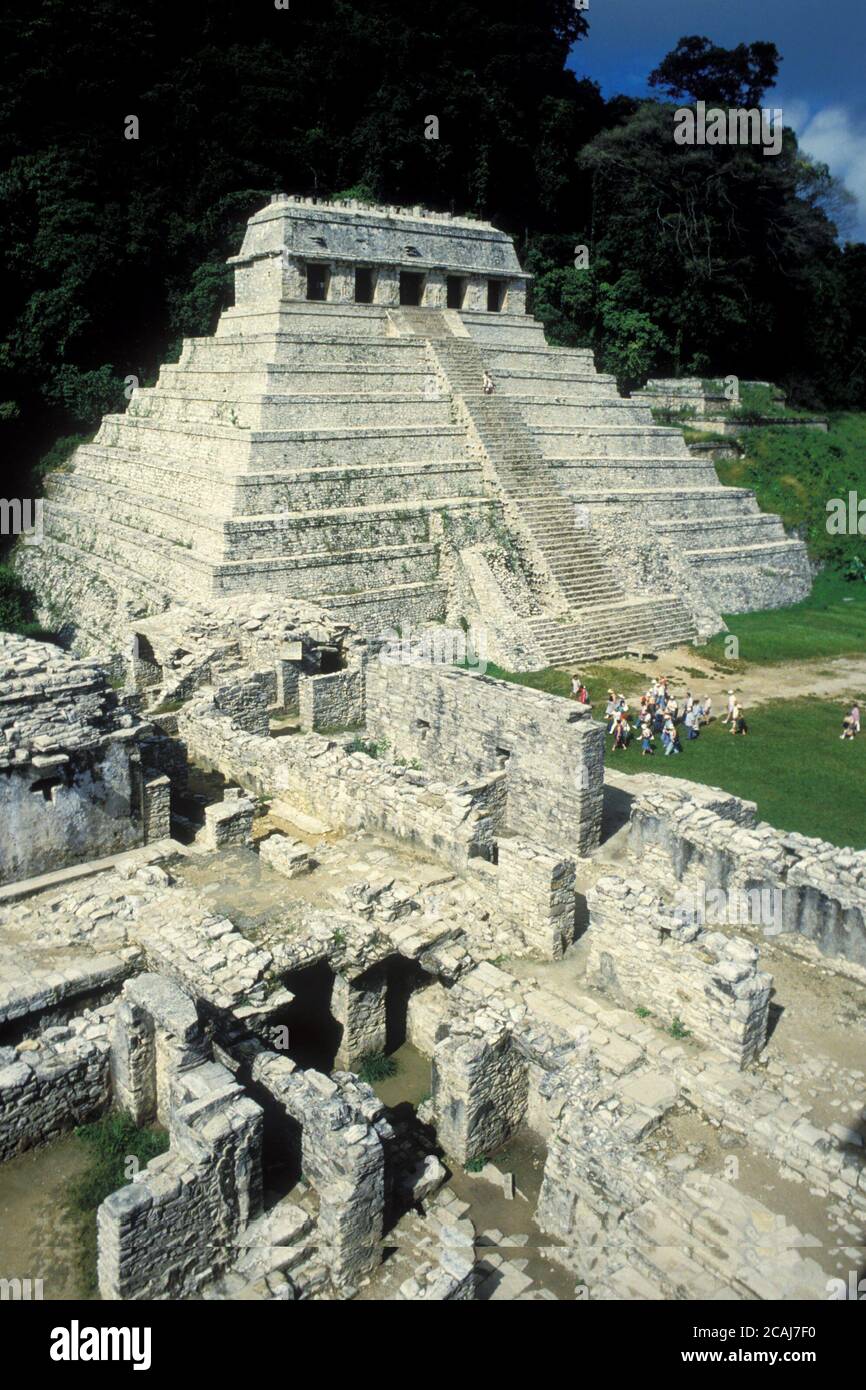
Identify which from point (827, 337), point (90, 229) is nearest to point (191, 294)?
point (90, 229)

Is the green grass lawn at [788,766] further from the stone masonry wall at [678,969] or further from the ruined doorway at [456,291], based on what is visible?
the ruined doorway at [456,291]

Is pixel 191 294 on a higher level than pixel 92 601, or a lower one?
higher

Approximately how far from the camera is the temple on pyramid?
24953mm

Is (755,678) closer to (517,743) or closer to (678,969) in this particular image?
(517,743)

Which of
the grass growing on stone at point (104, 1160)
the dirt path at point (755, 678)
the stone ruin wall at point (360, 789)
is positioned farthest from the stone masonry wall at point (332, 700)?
the grass growing on stone at point (104, 1160)

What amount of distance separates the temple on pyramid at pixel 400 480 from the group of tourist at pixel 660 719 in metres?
4.13

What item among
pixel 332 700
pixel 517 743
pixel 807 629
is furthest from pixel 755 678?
pixel 517 743

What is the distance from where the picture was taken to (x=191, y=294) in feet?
127

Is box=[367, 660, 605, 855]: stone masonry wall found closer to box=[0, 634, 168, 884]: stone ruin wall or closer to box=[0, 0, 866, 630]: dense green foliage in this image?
box=[0, 634, 168, 884]: stone ruin wall

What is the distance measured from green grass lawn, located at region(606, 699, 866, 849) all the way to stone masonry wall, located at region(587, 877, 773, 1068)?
6.20 meters

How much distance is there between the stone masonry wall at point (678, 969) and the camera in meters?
9.08

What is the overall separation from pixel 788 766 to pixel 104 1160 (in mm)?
13457

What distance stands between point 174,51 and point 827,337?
33.2 m

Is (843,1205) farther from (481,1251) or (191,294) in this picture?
(191,294)
